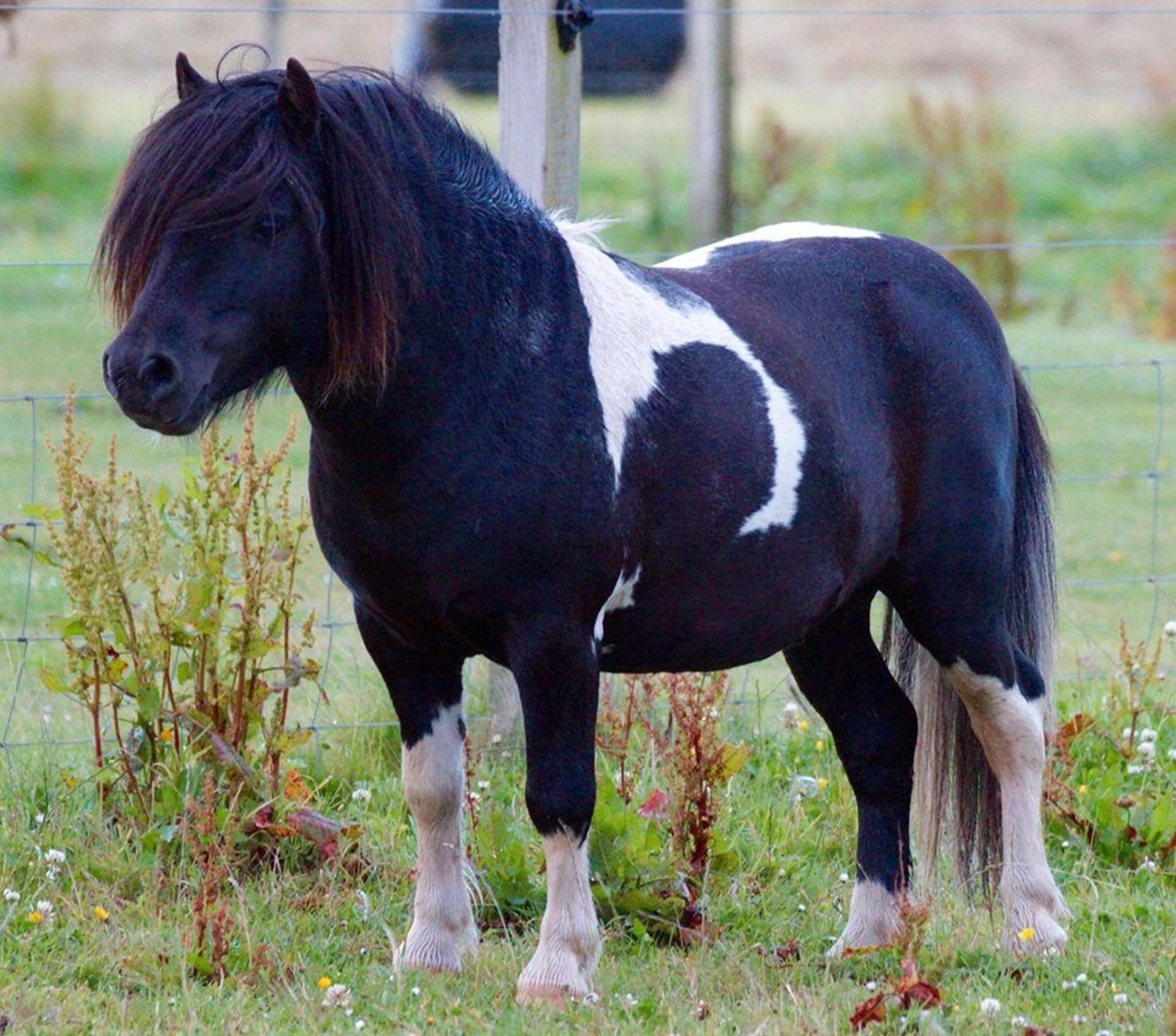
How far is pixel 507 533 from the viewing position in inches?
118

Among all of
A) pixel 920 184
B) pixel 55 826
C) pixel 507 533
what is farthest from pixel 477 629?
pixel 920 184

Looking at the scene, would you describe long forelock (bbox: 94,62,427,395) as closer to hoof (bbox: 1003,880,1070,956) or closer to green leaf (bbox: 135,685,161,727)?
green leaf (bbox: 135,685,161,727)

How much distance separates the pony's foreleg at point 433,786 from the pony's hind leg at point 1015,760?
1.19 m

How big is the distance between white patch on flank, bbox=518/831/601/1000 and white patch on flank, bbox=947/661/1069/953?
3.54 ft

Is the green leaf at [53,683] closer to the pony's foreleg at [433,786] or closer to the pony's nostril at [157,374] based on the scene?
the pony's foreleg at [433,786]

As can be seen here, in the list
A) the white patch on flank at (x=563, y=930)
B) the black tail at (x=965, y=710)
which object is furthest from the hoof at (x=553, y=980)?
the black tail at (x=965, y=710)

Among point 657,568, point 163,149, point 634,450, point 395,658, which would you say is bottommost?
point 395,658

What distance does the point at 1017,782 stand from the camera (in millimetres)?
3822

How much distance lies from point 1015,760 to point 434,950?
1423 mm

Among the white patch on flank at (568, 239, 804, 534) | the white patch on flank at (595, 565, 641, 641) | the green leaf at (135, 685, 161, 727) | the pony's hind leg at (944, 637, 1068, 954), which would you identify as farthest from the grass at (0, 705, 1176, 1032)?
the white patch on flank at (568, 239, 804, 534)

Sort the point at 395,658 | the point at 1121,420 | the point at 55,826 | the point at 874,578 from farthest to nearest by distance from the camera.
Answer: the point at 1121,420 → the point at 55,826 → the point at 874,578 → the point at 395,658

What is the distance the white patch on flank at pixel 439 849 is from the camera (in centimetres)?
346

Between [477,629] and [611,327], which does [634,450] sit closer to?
[611,327]

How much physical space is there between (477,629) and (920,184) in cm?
1445
